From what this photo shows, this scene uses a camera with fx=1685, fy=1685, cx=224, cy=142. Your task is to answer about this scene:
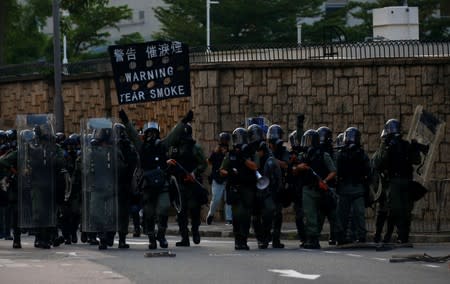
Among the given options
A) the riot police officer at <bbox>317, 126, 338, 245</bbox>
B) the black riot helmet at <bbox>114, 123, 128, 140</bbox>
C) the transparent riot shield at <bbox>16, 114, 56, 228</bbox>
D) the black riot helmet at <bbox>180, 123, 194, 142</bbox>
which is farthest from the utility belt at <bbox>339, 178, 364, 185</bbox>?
the transparent riot shield at <bbox>16, 114, 56, 228</bbox>

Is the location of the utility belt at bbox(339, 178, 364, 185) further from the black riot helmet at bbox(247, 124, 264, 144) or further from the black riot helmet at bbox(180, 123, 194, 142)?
the black riot helmet at bbox(180, 123, 194, 142)

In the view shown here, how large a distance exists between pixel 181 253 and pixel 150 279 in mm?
4459

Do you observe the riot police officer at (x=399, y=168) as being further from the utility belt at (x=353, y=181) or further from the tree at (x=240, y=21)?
the tree at (x=240, y=21)

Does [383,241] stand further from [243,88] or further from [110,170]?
[243,88]

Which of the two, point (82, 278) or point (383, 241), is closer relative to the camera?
point (82, 278)


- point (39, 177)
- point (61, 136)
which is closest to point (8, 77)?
point (61, 136)

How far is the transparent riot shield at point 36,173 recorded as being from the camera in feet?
84.0

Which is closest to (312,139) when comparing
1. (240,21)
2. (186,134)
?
(186,134)

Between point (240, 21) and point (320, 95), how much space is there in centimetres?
3453

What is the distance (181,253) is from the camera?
23.1 meters

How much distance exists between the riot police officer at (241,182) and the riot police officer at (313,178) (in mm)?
724

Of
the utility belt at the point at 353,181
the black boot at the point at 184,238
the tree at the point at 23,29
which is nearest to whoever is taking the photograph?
the utility belt at the point at 353,181

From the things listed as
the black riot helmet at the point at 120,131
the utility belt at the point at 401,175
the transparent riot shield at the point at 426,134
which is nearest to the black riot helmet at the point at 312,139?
the utility belt at the point at 401,175

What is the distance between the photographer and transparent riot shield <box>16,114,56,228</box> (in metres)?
25.6
